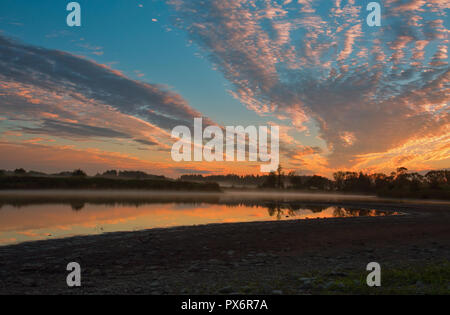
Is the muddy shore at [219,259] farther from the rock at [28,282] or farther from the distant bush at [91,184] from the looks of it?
the distant bush at [91,184]

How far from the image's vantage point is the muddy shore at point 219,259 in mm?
8180

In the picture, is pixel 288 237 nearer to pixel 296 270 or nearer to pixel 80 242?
pixel 296 270

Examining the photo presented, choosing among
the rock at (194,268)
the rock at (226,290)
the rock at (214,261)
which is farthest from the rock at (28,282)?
the rock at (214,261)

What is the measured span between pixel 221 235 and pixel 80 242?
816 cm

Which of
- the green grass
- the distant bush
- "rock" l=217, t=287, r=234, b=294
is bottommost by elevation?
the distant bush

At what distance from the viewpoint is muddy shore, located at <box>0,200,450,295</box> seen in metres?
8.18

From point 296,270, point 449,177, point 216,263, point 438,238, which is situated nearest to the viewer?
point 296,270

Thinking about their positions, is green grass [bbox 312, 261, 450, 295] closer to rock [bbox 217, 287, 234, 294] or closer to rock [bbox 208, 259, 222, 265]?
rock [bbox 217, 287, 234, 294]

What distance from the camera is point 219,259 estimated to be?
1239cm

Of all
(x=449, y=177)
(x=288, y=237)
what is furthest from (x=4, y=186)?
(x=449, y=177)

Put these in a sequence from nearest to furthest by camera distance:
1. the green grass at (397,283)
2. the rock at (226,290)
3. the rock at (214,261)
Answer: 1. the green grass at (397,283)
2. the rock at (226,290)
3. the rock at (214,261)

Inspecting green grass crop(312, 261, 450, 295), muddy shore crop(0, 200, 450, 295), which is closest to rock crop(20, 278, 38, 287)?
muddy shore crop(0, 200, 450, 295)
